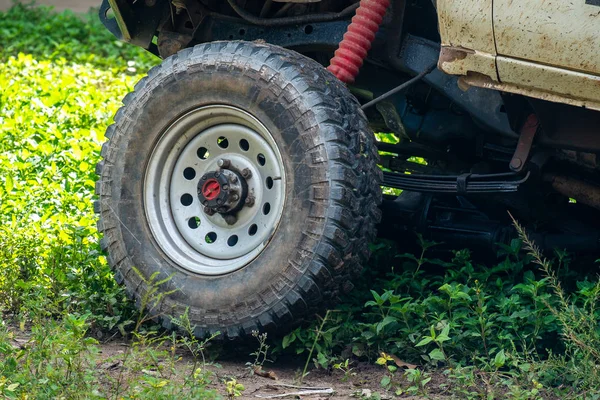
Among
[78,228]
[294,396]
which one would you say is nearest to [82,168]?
[78,228]

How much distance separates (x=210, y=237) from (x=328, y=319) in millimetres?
720

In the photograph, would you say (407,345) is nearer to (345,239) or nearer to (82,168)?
(345,239)

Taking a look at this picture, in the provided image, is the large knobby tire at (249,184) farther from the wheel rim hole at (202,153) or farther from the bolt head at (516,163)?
the bolt head at (516,163)

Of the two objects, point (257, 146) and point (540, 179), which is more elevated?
point (257, 146)

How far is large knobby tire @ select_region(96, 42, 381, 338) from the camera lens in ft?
A: 14.1

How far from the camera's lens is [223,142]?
15.9ft

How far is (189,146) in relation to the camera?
15.8 feet

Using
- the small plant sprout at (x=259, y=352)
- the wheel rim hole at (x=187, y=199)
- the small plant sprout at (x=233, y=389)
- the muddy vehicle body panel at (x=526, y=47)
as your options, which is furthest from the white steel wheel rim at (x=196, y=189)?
the muddy vehicle body panel at (x=526, y=47)

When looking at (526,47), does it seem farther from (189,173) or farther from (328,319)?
(189,173)

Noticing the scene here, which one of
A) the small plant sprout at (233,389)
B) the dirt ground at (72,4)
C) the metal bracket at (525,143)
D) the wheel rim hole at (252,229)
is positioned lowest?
the small plant sprout at (233,389)

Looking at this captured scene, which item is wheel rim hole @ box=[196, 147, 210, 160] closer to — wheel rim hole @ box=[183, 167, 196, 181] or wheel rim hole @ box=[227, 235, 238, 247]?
wheel rim hole @ box=[183, 167, 196, 181]

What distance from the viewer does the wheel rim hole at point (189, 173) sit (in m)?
4.84

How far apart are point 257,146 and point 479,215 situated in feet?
4.39

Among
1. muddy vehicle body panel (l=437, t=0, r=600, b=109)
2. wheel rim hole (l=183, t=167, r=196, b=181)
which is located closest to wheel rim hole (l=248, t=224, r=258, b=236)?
wheel rim hole (l=183, t=167, r=196, b=181)
